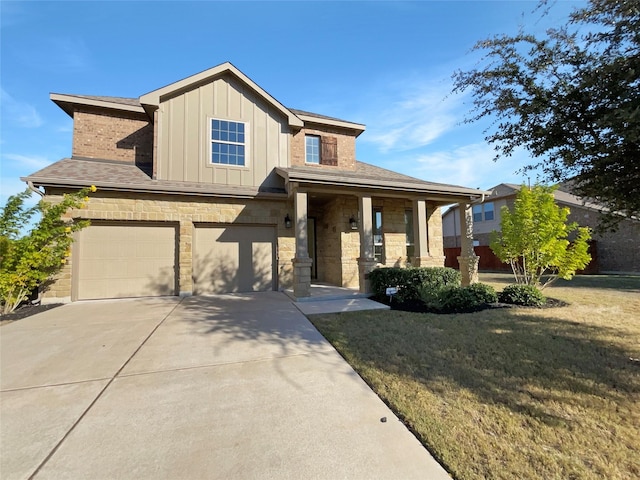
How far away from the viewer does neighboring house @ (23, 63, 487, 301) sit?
8070 millimetres

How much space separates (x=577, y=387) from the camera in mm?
2963

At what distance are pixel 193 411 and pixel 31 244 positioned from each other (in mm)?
7300

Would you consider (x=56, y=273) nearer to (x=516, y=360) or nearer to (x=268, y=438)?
(x=268, y=438)

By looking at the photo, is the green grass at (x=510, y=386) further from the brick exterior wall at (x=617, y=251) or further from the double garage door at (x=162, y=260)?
the brick exterior wall at (x=617, y=251)

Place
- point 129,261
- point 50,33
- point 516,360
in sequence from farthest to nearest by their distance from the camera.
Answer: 1. point 129,261
2. point 50,33
3. point 516,360

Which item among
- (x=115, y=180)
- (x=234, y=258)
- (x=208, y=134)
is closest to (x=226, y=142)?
(x=208, y=134)

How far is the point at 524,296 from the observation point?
6941 millimetres

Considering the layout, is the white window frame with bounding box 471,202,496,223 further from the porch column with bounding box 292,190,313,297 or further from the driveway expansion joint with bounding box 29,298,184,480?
the driveway expansion joint with bounding box 29,298,184,480

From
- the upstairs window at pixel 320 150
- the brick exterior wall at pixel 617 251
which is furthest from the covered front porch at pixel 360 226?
the brick exterior wall at pixel 617 251

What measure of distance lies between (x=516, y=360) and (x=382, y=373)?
71.6 inches

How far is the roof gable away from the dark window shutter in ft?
4.75

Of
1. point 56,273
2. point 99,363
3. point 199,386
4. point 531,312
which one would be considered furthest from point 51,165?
point 531,312

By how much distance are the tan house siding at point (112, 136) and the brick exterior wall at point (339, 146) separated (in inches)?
205

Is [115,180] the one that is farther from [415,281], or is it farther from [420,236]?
[420,236]
